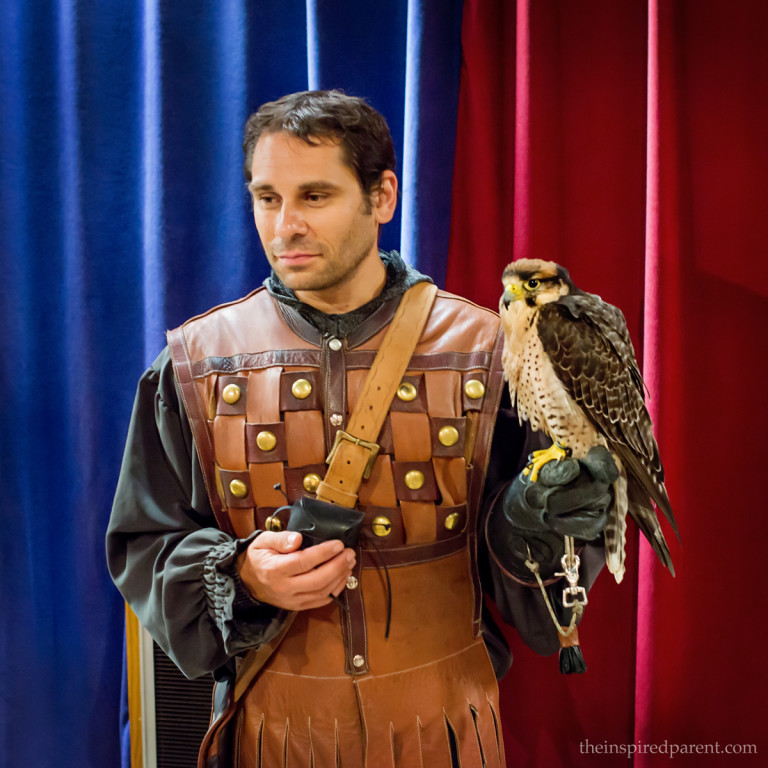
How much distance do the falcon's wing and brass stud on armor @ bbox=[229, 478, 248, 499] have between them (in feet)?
1.63

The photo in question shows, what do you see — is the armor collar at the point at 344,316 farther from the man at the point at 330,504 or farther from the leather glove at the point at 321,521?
the leather glove at the point at 321,521

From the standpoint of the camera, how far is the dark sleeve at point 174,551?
1059mm

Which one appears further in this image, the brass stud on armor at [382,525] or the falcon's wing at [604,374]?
the brass stud on armor at [382,525]

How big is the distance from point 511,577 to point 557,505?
0.22 metres

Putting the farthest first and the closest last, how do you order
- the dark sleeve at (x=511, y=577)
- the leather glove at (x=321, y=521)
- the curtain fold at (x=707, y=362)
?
1. the curtain fold at (x=707, y=362)
2. the dark sleeve at (x=511, y=577)
3. the leather glove at (x=321, y=521)

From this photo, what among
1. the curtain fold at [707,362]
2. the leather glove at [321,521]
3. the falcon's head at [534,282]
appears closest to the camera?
the falcon's head at [534,282]

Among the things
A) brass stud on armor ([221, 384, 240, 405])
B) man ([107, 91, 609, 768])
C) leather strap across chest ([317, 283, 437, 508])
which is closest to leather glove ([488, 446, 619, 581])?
man ([107, 91, 609, 768])

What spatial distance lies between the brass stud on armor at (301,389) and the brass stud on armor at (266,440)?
7 centimetres

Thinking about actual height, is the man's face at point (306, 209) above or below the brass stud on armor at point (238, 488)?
above

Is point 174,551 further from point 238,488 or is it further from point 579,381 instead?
point 579,381

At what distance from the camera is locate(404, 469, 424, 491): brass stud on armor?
109 cm

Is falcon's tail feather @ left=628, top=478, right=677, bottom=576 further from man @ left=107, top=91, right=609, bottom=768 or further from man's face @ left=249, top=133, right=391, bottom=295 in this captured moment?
man's face @ left=249, top=133, right=391, bottom=295

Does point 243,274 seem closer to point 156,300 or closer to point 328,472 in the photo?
point 156,300

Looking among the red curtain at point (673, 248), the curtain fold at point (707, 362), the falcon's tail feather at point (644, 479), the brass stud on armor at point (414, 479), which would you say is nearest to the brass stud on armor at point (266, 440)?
the brass stud on armor at point (414, 479)
